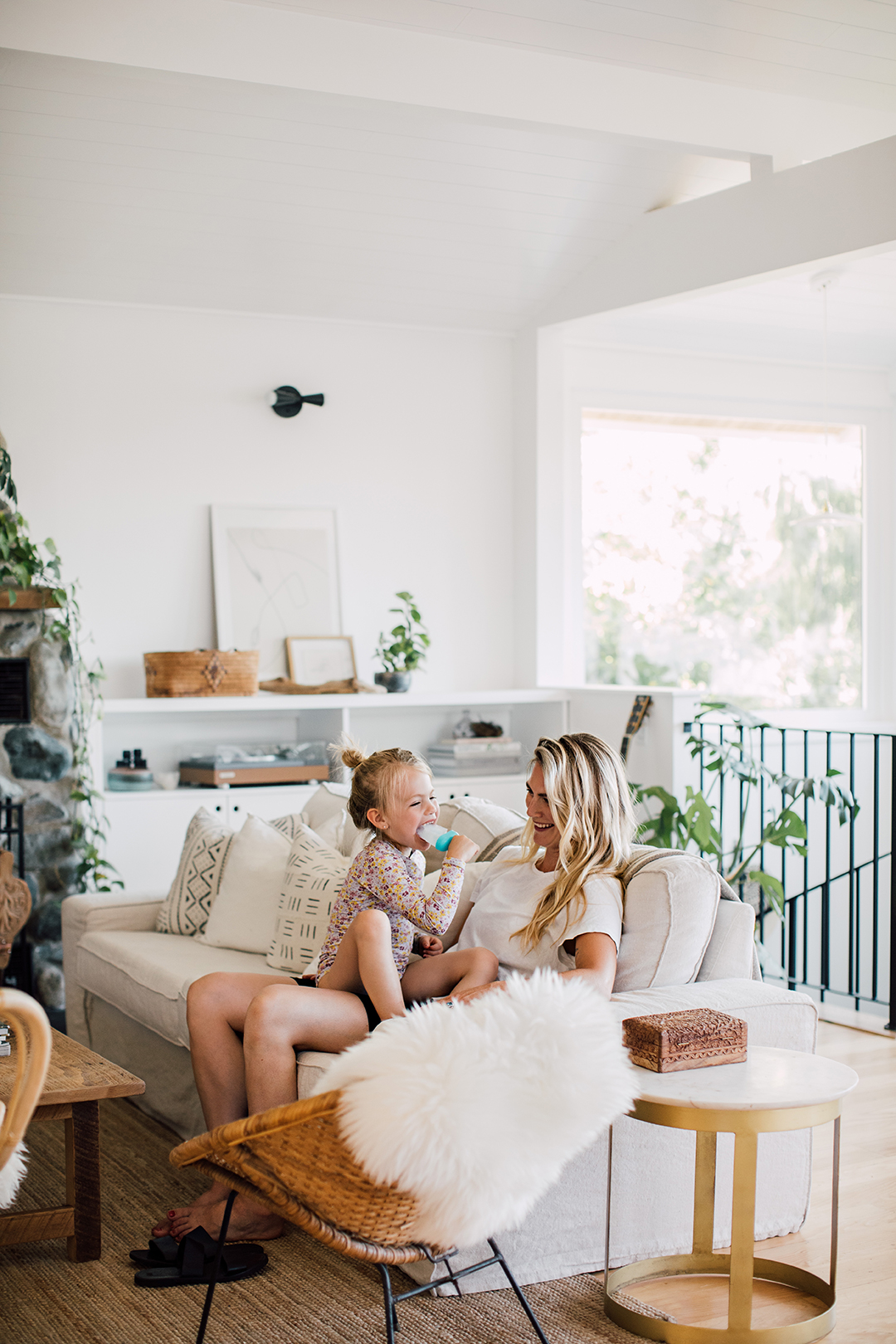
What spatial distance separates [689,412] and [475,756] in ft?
7.06

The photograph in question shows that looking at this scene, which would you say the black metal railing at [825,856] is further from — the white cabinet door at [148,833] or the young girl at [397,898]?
the young girl at [397,898]

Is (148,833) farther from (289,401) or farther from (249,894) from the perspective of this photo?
(289,401)

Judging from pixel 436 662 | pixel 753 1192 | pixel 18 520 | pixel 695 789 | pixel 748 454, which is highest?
pixel 748 454

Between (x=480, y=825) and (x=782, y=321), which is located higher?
(x=782, y=321)

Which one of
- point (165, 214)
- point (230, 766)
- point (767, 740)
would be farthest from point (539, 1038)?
point (767, 740)

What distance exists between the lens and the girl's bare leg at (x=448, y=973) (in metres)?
2.48

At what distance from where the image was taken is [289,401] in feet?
17.5

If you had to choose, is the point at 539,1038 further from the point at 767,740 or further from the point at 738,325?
the point at 738,325

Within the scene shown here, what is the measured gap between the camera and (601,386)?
5.95m

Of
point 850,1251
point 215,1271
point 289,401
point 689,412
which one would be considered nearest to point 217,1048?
point 215,1271

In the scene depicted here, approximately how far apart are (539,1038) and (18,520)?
327cm

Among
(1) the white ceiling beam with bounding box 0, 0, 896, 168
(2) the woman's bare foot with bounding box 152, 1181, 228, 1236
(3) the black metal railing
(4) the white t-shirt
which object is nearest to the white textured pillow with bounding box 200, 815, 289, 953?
(4) the white t-shirt

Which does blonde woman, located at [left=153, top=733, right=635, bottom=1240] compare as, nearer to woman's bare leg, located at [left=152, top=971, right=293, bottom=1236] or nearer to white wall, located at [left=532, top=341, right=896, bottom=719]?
woman's bare leg, located at [left=152, top=971, right=293, bottom=1236]

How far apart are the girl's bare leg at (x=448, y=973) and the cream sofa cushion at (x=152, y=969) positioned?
2.15 ft
